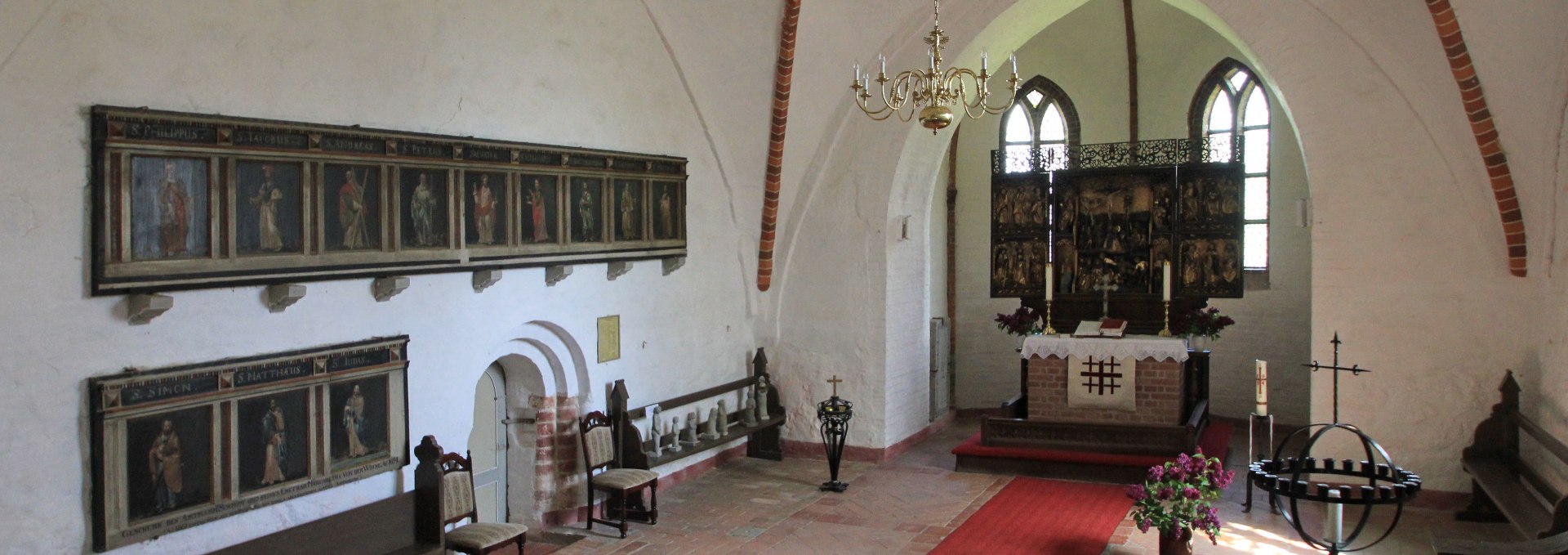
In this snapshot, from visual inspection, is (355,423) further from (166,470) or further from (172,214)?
(172,214)

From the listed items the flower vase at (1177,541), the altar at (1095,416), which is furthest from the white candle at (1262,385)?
the altar at (1095,416)

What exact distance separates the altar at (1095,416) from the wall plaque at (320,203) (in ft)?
16.2

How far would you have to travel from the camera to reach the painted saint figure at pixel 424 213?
8.37 metres

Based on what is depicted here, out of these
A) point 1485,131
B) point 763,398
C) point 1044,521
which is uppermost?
point 1485,131

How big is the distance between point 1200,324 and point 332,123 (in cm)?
921

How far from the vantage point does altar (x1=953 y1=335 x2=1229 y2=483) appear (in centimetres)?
1197

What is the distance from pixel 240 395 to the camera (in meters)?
7.12

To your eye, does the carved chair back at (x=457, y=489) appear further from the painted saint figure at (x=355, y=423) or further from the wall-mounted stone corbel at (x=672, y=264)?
the wall-mounted stone corbel at (x=672, y=264)

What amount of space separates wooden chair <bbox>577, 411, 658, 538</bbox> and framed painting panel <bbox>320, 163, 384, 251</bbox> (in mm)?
2992

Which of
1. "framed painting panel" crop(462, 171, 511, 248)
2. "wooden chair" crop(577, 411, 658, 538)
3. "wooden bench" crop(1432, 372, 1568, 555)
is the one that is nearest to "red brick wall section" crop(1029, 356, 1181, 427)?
"wooden bench" crop(1432, 372, 1568, 555)

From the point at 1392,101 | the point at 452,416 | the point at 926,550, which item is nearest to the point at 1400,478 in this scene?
the point at 926,550

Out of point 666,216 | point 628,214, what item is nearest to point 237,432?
point 628,214

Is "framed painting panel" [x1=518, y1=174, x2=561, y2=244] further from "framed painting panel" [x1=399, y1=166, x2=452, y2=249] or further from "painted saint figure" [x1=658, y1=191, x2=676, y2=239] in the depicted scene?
"painted saint figure" [x1=658, y1=191, x2=676, y2=239]

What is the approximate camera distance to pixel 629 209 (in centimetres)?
1093
